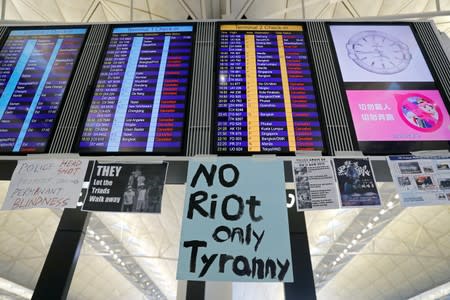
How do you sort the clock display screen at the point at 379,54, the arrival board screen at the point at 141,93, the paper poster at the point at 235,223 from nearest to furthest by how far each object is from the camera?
1. the paper poster at the point at 235,223
2. the arrival board screen at the point at 141,93
3. the clock display screen at the point at 379,54

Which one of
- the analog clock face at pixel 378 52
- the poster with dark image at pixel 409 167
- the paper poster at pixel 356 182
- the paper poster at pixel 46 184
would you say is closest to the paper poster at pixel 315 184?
the paper poster at pixel 356 182

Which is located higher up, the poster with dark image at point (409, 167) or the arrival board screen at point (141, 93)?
the arrival board screen at point (141, 93)

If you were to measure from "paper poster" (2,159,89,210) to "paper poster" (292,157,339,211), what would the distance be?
165cm

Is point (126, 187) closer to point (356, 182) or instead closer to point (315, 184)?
point (315, 184)

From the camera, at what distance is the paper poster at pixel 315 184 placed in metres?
2.24

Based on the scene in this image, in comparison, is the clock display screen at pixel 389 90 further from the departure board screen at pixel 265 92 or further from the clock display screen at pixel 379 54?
the departure board screen at pixel 265 92

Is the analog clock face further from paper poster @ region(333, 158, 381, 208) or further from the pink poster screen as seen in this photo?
paper poster @ region(333, 158, 381, 208)

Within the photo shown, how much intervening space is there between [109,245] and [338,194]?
47.1 feet

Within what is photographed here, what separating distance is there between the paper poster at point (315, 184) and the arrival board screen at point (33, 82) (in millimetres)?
2106

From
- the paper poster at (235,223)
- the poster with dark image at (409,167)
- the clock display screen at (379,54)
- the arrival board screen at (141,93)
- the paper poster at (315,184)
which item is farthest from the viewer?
the clock display screen at (379,54)

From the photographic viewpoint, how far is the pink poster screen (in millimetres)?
2586

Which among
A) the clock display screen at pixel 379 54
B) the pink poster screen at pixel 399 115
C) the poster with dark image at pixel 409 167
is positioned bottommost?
the poster with dark image at pixel 409 167

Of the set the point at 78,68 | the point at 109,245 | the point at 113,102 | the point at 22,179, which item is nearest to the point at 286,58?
the point at 113,102

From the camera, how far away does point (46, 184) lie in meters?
2.43
